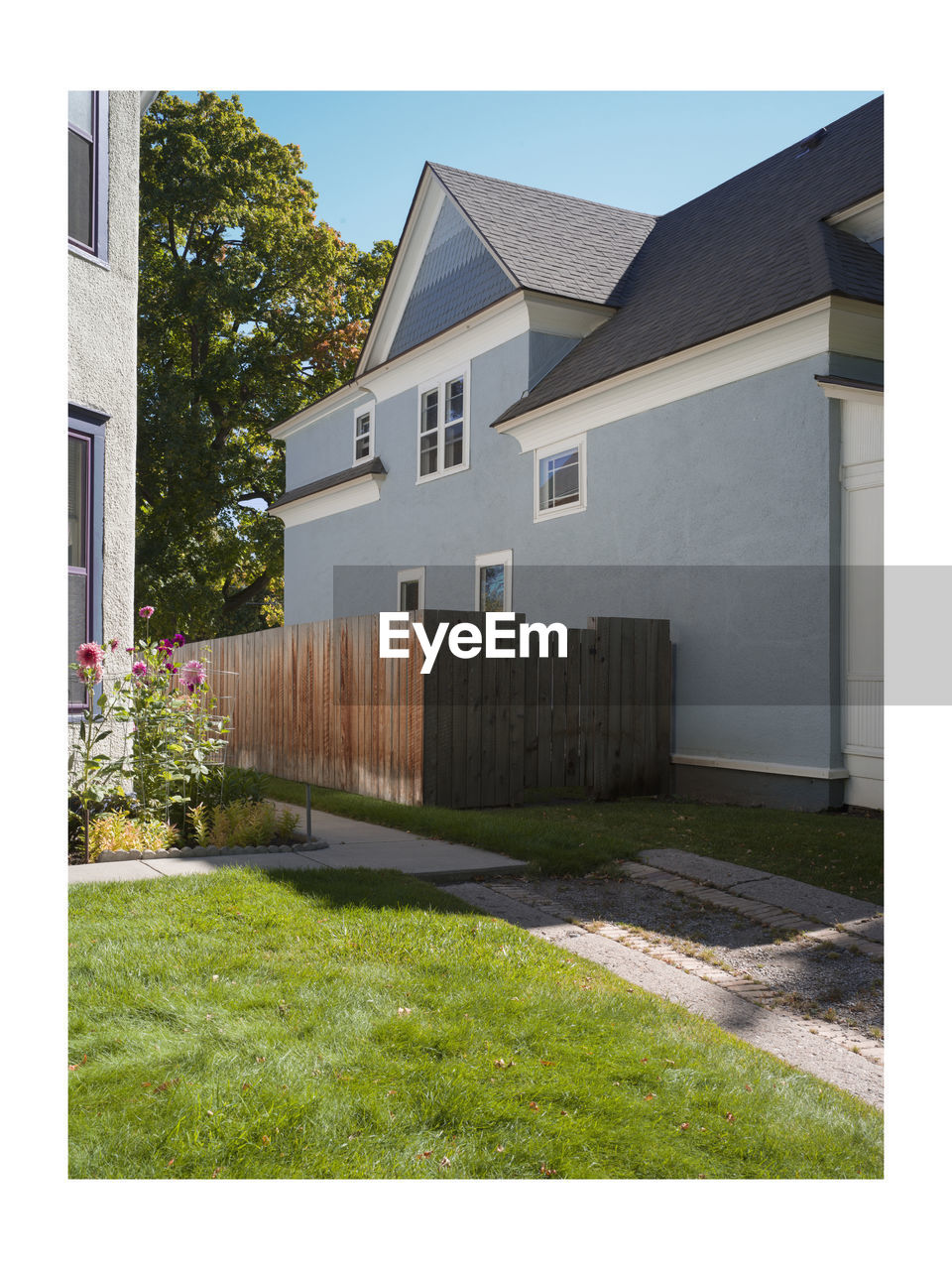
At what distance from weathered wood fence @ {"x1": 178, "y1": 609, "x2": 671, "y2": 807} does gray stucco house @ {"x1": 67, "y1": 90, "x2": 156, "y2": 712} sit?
3048 millimetres

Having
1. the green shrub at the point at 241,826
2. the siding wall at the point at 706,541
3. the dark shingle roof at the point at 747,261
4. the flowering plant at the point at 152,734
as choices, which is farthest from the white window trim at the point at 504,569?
the green shrub at the point at 241,826

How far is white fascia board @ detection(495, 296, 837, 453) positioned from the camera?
10.8m

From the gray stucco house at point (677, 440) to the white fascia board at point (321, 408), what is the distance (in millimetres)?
463

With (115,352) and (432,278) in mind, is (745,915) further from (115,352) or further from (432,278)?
(432,278)

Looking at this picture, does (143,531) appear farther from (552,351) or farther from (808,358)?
(808,358)

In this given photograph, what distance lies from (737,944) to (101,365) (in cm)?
644

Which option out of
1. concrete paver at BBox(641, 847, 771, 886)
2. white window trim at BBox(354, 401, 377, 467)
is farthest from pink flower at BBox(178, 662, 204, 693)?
white window trim at BBox(354, 401, 377, 467)

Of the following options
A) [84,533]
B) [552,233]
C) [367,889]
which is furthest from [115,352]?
[552,233]

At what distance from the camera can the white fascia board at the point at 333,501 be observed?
19.8 meters

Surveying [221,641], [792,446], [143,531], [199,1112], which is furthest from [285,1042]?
[143,531]

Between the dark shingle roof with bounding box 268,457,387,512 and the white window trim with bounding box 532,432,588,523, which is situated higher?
the dark shingle roof with bounding box 268,457,387,512

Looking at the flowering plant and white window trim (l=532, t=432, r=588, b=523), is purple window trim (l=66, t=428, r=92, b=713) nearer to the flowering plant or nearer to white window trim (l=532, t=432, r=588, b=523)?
the flowering plant

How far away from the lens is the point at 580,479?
14.2m

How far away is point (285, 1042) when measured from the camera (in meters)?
3.67
